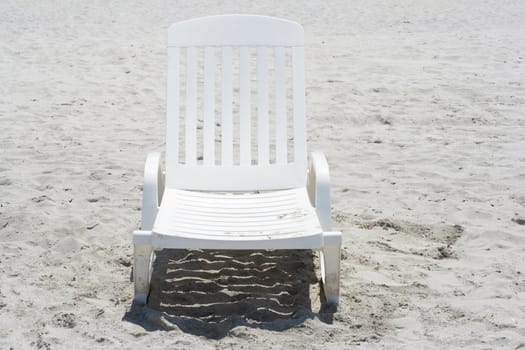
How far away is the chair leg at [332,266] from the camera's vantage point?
415cm

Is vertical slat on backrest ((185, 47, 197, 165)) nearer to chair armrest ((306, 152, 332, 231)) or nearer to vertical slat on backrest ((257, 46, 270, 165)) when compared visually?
vertical slat on backrest ((257, 46, 270, 165))

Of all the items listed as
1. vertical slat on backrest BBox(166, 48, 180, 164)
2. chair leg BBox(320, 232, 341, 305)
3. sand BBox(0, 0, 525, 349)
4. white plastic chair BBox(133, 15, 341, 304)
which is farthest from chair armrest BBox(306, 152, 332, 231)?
vertical slat on backrest BBox(166, 48, 180, 164)

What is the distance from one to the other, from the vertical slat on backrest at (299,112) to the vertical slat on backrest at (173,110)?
719 mm

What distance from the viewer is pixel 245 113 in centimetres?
523

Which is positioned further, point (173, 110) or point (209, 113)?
point (209, 113)

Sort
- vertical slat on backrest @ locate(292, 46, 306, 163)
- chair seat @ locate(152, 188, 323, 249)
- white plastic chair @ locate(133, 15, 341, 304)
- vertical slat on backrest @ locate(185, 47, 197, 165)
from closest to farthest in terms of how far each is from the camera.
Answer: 1. chair seat @ locate(152, 188, 323, 249)
2. white plastic chair @ locate(133, 15, 341, 304)
3. vertical slat on backrest @ locate(292, 46, 306, 163)
4. vertical slat on backrest @ locate(185, 47, 197, 165)

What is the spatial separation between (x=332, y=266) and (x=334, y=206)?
1.62 metres

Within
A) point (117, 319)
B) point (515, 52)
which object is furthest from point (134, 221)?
point (515, 52)

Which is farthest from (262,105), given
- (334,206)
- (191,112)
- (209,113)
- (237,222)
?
(237,222)

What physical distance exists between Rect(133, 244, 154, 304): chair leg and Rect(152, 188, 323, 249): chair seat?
11cm

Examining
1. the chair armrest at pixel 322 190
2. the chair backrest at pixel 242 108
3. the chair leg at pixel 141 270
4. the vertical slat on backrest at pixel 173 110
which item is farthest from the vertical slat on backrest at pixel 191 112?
the chair leg at pixel 141 270

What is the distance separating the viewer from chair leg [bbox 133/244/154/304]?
4.18 meters

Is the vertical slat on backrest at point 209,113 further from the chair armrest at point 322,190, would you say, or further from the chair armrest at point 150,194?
the chair armrest at point 322,190

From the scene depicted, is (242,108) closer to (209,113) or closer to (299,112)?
(209,113)
